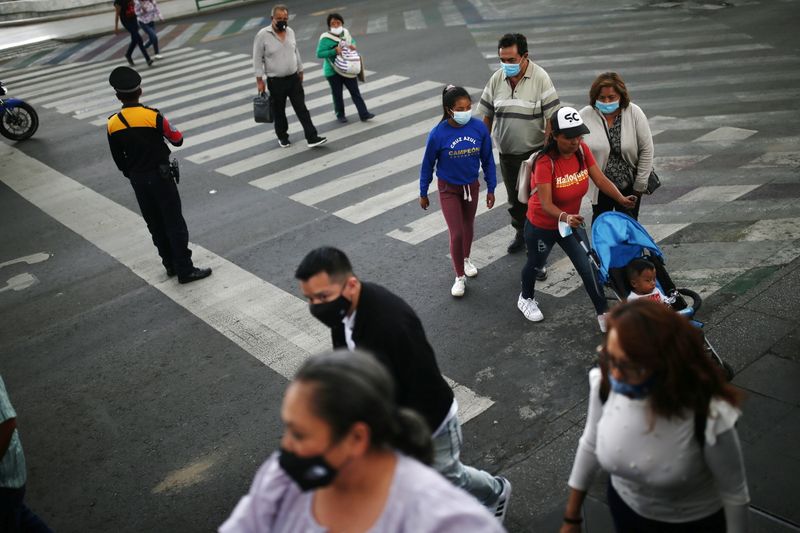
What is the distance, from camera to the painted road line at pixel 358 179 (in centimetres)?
996

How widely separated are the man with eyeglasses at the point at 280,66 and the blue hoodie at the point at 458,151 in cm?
510

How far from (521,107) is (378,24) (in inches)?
598

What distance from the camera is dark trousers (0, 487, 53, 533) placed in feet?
12.3

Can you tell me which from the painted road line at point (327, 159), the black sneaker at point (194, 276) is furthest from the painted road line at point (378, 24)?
the black sneaker at point (194, 276)

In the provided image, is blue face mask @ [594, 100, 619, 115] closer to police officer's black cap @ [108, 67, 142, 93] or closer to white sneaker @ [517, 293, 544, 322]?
white sneaker @ [517, 293, 544, 322]

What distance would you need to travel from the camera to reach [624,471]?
2.86 metres

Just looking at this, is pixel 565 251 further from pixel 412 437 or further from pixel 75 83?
pixel 75 83

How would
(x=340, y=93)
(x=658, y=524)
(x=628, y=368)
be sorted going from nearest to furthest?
(x=628, y=368)
(x=658, y=524)
(x=340, y=93)

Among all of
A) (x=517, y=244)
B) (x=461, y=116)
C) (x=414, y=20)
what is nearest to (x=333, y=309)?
(x=461, y=116)

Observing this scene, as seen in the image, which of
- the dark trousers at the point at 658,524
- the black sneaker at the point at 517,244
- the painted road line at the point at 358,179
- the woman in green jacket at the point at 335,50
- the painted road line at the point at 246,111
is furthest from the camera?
the painted road line at the point at 246,111

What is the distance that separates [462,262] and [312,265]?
3.75 m

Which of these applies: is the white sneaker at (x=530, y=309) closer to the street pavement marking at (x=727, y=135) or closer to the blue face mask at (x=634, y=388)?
the blue face mask at (x=634, y=388)

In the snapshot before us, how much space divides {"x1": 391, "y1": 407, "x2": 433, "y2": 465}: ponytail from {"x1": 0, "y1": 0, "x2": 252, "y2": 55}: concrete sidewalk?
26.0 m

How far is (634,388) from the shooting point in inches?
108
